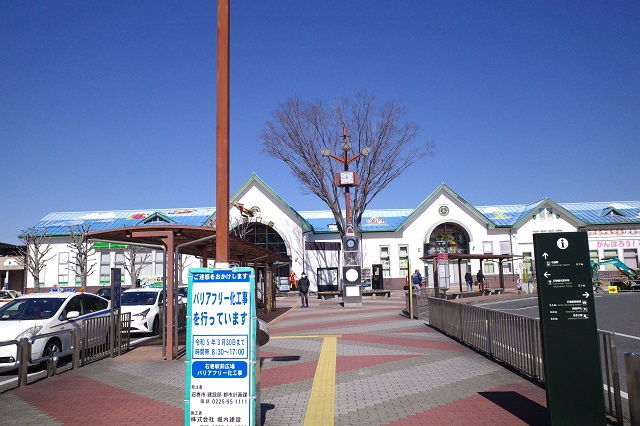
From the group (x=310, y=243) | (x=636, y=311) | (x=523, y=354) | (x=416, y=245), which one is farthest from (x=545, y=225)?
(x=523, y=354)

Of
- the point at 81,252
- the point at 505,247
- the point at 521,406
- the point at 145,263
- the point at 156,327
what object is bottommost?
the point at 521,406

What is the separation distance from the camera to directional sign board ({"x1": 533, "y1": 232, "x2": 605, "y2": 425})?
5691 millimetres

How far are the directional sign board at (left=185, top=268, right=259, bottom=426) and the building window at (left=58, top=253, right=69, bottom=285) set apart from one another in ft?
139

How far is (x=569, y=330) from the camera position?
5.82m

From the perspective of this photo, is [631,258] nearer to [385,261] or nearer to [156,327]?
[385,261]

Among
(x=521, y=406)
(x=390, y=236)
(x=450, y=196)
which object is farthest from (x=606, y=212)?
(x=521, y=406)

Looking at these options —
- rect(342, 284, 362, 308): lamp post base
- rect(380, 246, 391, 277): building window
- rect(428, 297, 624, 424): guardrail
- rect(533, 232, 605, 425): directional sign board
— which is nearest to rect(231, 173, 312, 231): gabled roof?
rect(380, 246, 391, 277): building window

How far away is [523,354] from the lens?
27.9 ft

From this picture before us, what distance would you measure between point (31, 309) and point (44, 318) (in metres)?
0.79

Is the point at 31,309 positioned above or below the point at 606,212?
below

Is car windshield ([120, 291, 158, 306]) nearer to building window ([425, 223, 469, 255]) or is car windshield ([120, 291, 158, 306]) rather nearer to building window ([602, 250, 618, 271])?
building window ([425, 223, 469, 255])

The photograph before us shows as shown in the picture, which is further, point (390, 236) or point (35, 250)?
point (390, 236)

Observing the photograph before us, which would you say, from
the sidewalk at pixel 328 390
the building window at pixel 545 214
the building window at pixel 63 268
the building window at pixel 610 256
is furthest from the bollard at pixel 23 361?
the building window at pixel 610 256

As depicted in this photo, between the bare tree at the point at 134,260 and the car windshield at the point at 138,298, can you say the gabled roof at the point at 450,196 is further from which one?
the car windshield at the point at 138,298
